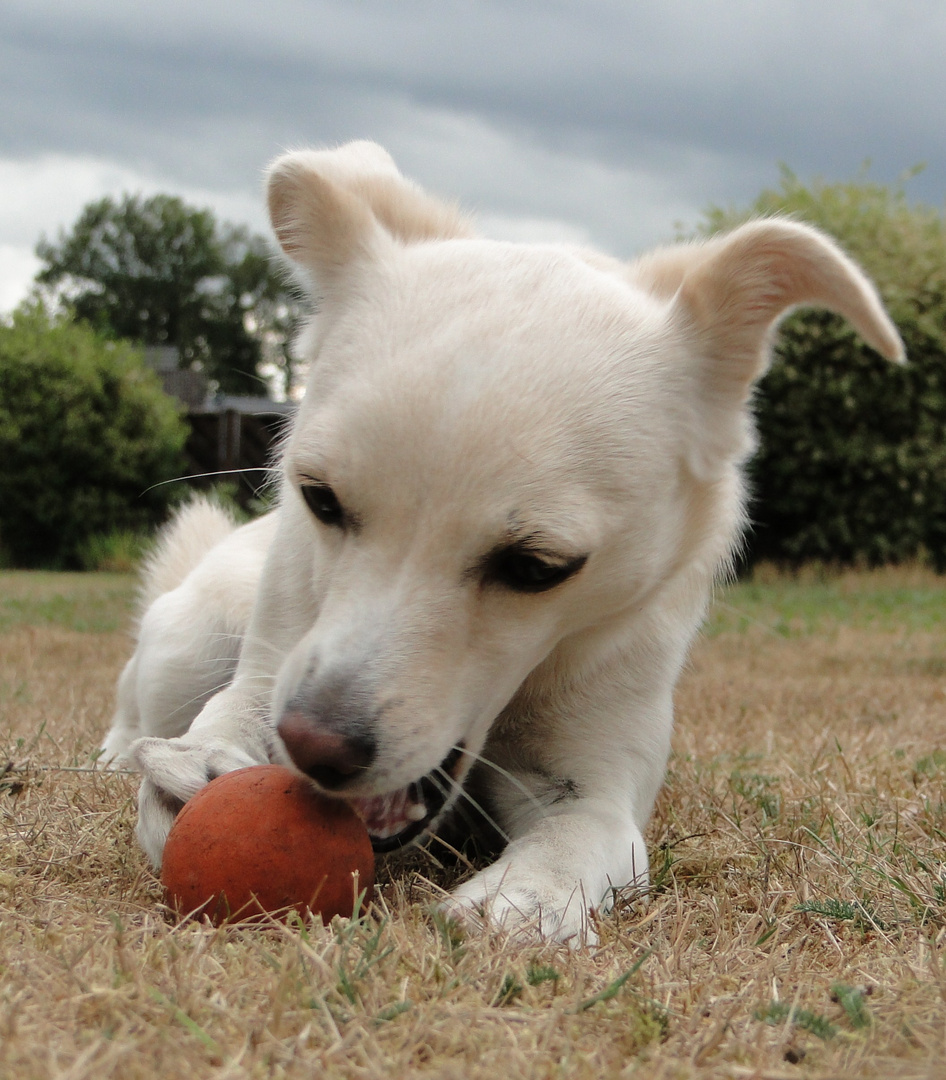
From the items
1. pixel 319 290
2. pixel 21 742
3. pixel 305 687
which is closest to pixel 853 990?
pixel 305 687

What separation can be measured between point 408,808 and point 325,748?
412mm

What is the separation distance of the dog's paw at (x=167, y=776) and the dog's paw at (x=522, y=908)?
0.62m

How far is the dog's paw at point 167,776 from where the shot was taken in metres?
2.35

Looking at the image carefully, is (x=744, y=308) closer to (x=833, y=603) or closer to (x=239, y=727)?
(x=239, y=727)

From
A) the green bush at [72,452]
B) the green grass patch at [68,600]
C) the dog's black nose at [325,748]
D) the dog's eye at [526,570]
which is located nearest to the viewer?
the dog's black nose at [325,748]

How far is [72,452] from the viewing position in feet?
51.9

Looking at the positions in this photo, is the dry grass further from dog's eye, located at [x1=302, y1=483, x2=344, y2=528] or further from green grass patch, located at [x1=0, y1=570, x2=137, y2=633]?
green grass patch, located at [x1=0, y1=570, x2=137, y2=633]

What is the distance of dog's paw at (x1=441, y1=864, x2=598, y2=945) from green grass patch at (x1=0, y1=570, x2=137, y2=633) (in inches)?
260

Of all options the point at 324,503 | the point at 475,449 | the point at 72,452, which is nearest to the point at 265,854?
the point at 324,503

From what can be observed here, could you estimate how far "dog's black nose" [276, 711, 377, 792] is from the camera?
1.94m

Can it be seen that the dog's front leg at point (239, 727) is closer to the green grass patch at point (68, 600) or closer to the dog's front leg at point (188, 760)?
the dog's front leg at point (188, 760)

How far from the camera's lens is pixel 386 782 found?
2.01m

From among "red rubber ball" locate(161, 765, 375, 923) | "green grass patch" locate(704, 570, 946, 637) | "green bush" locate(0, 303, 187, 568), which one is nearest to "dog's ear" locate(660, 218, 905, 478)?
"red rubber ball" locate(161, 765, 375, 923)

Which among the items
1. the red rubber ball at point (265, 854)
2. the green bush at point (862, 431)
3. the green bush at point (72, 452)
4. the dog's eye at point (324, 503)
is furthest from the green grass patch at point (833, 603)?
the green bush at point (72, 452)
